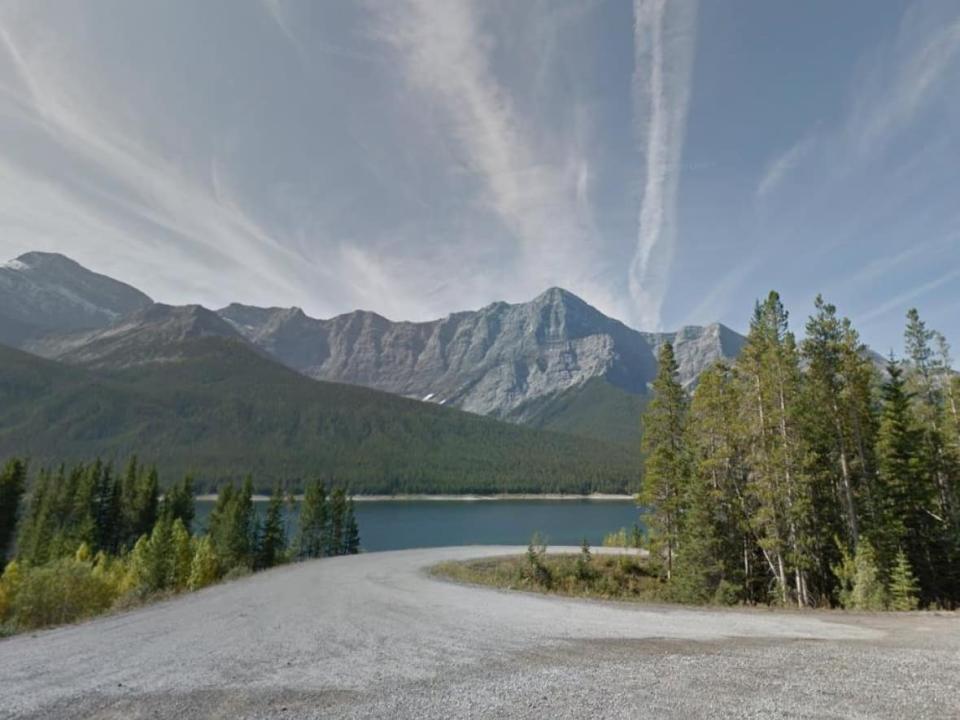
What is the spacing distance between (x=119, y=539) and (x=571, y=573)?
60.1m

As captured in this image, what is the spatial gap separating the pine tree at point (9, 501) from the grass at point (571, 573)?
54.7 metres

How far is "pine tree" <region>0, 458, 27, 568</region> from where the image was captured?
58.7 metres

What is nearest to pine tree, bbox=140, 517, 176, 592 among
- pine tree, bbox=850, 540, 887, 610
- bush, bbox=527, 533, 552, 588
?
bush, bbox=527, 533, 552, 588

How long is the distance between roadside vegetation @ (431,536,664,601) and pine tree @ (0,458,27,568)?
5501 centimetres

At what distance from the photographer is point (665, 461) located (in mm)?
33625

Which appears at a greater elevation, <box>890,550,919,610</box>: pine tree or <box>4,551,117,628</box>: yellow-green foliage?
<box>890,550,919,610</box>: pine tree

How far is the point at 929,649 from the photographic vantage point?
10.2 metres

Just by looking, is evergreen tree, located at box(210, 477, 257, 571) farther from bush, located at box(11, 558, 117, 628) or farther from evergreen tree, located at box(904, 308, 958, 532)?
evergreen tree, located at box(904, 308, 958, 532)

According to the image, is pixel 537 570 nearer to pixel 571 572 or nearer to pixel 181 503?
pixel 571 572

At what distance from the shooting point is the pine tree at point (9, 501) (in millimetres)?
58719

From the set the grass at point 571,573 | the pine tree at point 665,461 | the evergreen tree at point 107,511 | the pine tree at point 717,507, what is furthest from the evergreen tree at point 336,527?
the pine tree at point 717,507

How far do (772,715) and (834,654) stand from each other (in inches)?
170

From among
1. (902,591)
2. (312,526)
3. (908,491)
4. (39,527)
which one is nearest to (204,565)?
(312,526)

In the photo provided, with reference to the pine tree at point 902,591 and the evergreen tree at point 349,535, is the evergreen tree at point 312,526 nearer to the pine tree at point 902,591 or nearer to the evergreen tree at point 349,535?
the evergreen tree at point 349,535
